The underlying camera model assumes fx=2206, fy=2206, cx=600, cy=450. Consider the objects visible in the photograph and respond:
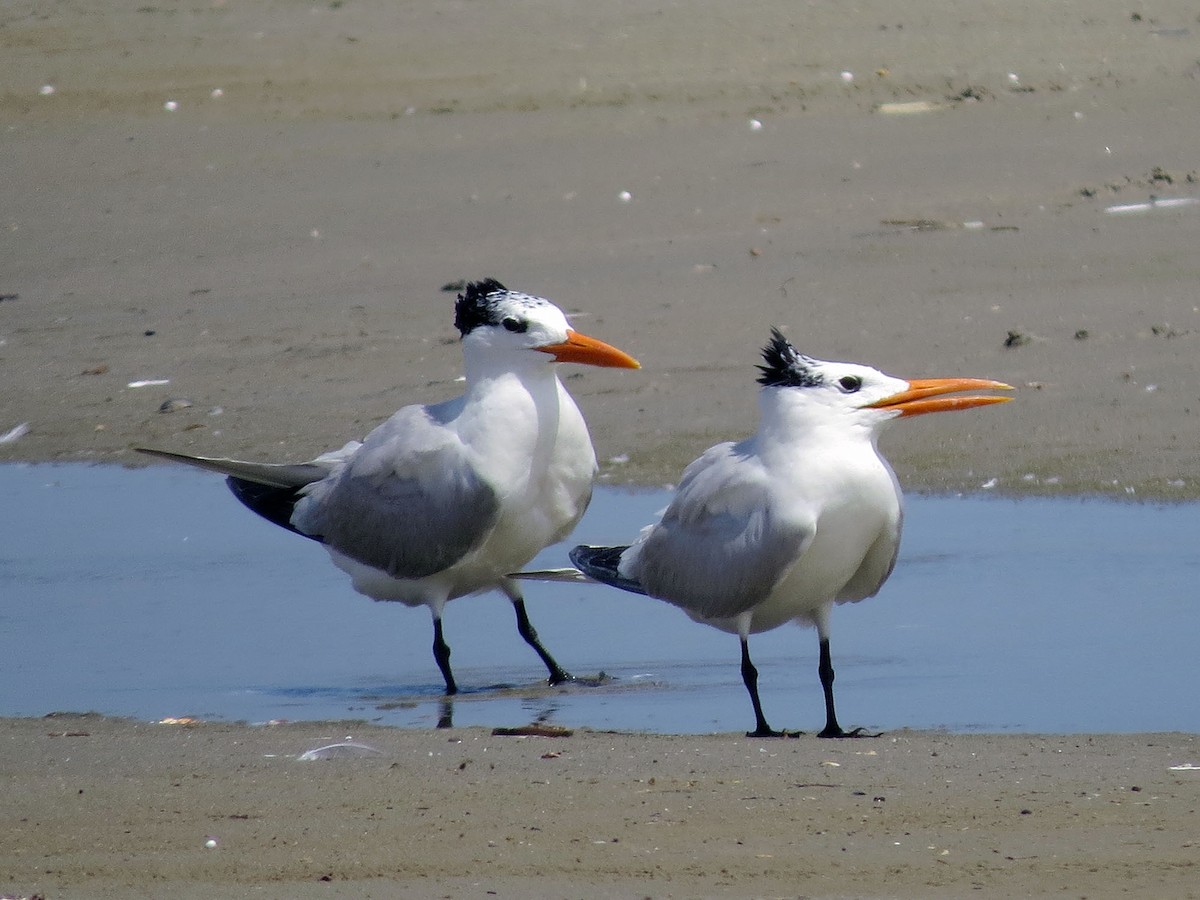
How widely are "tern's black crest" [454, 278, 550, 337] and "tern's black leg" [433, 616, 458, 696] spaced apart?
0.95 m

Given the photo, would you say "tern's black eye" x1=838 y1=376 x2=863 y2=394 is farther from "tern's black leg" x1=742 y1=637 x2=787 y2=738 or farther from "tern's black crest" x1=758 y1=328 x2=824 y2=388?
"tern's black leg" x1=742 y1=637 x2=787 y2=738

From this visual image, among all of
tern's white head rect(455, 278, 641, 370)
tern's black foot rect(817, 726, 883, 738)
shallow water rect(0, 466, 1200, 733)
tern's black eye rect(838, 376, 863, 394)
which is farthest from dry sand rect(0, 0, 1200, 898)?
tern's white head rect(455, 278, 641, 370)

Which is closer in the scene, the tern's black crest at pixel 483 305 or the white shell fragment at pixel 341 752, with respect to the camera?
the white shell fragment at pixel 341 752

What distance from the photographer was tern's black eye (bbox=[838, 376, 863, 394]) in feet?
19.4

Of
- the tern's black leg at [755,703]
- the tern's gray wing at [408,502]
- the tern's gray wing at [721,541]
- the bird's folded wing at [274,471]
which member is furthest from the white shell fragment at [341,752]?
the bird's folded wing at [274,471]

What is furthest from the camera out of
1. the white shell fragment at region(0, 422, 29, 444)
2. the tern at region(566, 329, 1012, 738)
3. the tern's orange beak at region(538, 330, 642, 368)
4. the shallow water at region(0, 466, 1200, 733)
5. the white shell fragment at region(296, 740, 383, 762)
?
the white shell fragment at region(0, 422, 29, 444)

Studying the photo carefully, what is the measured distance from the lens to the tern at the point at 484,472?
679 centimetres

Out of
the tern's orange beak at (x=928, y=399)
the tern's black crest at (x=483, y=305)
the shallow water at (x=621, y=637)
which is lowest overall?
the shallow water at (x=621, y=637)

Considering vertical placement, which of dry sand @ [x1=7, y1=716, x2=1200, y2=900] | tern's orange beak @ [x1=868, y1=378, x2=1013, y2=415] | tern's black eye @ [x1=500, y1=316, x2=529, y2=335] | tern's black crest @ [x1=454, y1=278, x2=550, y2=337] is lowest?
dry sand @ [x1=7, y1=716, x2=1200, y2=900]

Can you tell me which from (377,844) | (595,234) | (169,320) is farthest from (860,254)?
(377,844)

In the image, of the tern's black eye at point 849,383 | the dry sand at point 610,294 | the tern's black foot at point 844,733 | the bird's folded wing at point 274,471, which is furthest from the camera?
the bird's folded wing at point 274,471

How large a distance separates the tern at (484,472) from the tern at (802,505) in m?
0.77

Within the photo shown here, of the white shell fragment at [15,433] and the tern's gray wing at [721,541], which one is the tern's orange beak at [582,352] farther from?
the white shell fragment at [15,433]

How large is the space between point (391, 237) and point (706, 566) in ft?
23.7
